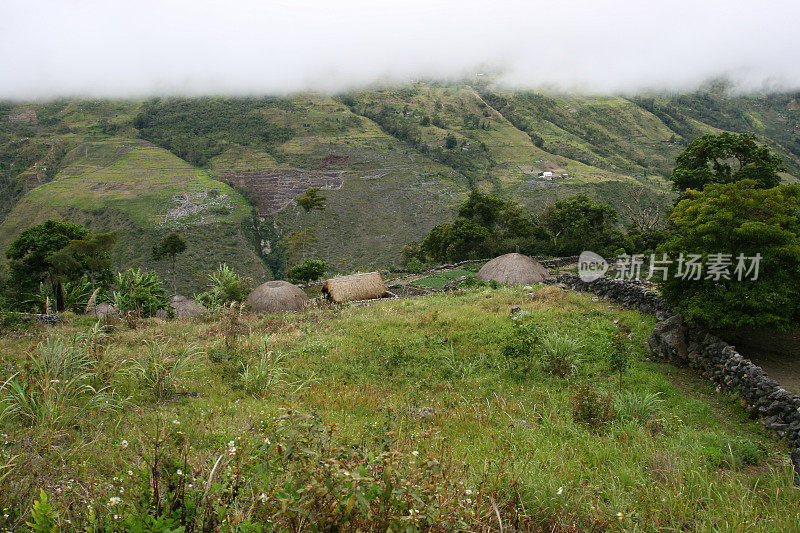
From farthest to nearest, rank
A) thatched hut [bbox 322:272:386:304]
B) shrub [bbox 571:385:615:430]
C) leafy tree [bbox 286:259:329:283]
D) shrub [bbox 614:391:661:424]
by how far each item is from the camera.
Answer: leafy tree [bbox 286:259:329:283] < thatched hut [bbox 322:272:386:304] < shrub [bbox 614:391:661:424] < shrub [bbox 571:385:615:430]

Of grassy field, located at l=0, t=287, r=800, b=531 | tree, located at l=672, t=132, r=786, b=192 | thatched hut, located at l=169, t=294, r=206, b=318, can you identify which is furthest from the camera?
thatched hut, located at l=169, t=294, r=206, b=318

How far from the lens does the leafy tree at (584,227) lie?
25375mm

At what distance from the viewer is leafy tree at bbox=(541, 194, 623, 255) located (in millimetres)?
25375

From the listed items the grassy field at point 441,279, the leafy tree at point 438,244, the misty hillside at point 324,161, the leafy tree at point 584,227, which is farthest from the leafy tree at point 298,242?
the leafy tree at point 584,227

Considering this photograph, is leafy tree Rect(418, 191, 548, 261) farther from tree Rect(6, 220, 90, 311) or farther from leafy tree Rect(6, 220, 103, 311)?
tree Rect(6, 220, 90, 311)

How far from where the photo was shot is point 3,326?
9.36 metres

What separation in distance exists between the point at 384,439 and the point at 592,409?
10.7ft

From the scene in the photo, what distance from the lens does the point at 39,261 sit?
22516 mm

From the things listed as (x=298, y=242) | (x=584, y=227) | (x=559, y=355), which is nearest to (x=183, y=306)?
(x=559, y=355)

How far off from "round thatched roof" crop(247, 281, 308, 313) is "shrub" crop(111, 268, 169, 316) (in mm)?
4010

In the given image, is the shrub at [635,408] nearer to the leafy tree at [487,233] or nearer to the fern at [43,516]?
the fern at [43,516]

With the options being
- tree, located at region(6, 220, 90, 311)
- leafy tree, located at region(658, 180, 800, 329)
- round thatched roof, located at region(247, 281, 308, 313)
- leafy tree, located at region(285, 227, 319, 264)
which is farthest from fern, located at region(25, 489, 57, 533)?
leafy tree, located at region(285, 227, 319, 264)

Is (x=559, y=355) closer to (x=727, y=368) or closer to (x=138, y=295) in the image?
(x=727, y=368)

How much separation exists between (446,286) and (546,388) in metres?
14.5
